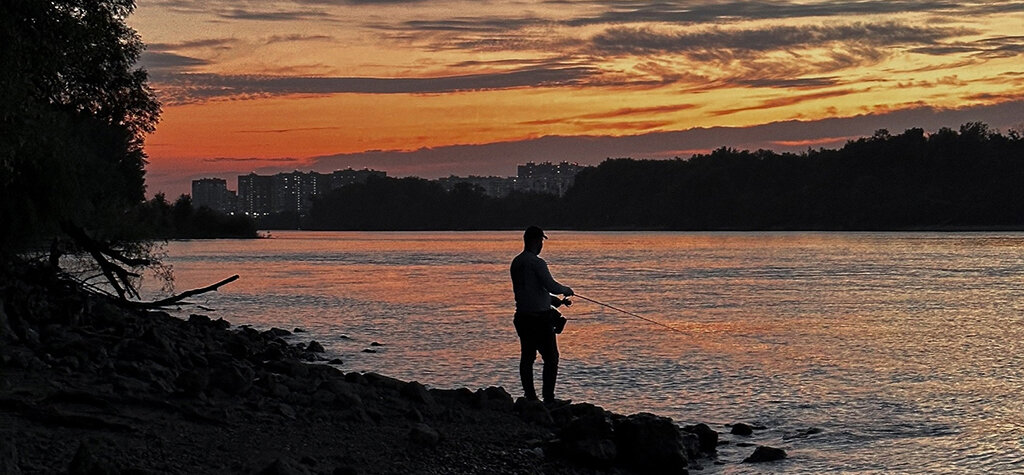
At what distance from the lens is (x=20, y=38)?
→ 1513cm

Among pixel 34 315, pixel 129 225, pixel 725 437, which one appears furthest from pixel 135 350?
pixel 129 225

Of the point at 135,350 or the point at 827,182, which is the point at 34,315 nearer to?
the point at 135,350

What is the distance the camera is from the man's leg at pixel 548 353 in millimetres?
14281

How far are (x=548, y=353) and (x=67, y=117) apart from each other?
11901 millimetres

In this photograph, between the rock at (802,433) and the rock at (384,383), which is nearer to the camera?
the rock at (384,383)

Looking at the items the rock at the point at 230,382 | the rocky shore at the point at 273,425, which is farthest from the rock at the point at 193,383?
the rock at the point at 230,382

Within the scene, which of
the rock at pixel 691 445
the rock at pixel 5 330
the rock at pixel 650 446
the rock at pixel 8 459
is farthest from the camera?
the rock at pixel 5 330

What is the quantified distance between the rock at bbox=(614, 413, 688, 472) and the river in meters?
0.84

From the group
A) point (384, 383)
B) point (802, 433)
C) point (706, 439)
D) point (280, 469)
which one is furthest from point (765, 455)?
point (280, 469)

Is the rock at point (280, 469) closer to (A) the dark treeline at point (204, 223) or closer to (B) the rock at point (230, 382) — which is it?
(B) the rock at point (230, 382)

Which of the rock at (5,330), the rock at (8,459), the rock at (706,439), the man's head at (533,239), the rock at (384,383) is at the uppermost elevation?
the man's head at (533,239)

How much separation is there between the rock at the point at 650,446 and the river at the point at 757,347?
84cm

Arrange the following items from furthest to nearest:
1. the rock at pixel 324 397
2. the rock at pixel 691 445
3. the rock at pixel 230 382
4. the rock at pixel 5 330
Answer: the rock at pixel 5 330
the rock at pixel 691 445
the rock at pixel 324 397
the rock at pixel 230 382

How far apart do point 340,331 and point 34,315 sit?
1411cm
